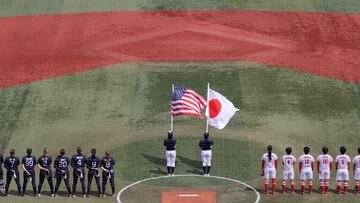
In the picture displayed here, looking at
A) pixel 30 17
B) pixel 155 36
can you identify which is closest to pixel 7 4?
pixel 30 17

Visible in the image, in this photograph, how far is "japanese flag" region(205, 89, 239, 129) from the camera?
113 feet

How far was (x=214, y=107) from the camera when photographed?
3481cm

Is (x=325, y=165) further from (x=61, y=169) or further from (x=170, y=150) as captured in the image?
(x=61, y=169)

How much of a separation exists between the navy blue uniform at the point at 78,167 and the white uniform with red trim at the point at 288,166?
7884 mm

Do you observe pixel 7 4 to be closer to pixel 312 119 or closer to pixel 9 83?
pixel 9 83

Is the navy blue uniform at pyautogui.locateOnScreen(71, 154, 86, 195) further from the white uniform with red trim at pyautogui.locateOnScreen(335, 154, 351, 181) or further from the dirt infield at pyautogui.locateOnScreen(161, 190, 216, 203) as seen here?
the white uniform with red trim at pyautogui.locateOnScreen(335, 154, 351, 181)

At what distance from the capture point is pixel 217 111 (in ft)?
114

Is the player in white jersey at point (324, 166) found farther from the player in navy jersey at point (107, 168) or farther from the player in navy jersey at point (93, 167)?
the player in navy jersey at point (93, 167)

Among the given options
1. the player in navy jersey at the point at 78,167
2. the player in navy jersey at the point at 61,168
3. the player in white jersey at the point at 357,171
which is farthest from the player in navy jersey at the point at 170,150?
the player in white jersey at the point at 357,171

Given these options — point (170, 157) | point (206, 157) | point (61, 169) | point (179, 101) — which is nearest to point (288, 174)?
point (206, 157)

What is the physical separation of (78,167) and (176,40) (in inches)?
702

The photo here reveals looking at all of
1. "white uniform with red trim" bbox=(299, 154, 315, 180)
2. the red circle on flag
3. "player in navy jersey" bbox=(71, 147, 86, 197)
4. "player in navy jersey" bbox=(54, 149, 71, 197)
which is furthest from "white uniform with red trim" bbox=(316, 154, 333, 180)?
"player in navy jersey" bbox=(54, 149, 71, 197)

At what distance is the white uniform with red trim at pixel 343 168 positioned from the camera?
32.5 meters

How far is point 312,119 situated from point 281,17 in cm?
1325
